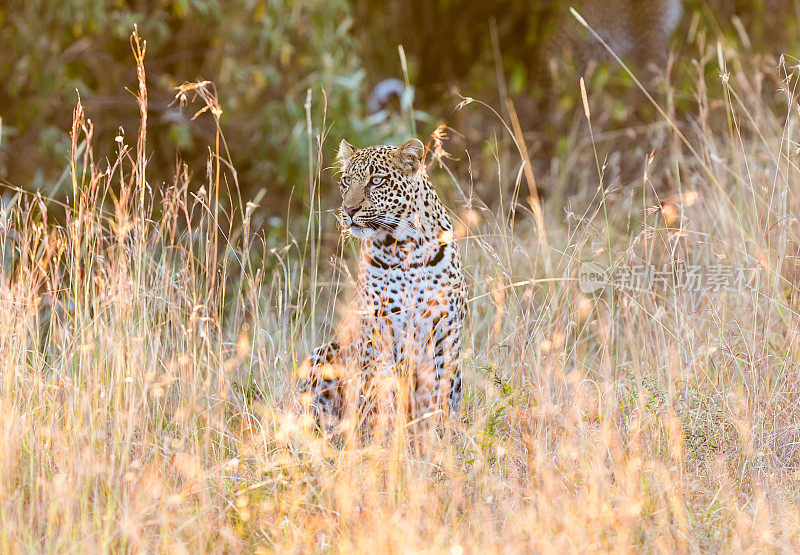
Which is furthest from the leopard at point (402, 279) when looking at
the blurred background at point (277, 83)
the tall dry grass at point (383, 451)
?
the blurred background at point (277, 83)

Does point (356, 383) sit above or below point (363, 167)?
below

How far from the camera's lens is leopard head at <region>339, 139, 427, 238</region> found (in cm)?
434

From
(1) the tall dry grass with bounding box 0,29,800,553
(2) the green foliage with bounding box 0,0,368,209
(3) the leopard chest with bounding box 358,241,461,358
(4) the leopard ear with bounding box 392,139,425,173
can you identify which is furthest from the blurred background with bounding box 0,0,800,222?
(1) the tall dry grass with bounding box 0,29,800,553

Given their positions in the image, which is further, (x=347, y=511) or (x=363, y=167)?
(x=363, y=167)

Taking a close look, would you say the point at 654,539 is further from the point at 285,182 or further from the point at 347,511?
the point at 285,182

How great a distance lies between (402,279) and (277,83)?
151 inches

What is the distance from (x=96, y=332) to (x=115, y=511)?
887mm

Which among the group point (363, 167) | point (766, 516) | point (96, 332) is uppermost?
point (363, 167)

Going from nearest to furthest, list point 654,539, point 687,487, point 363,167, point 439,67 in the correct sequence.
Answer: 1. point 654,539
2. point 687,487
3. point 363,167
4. point 439,67

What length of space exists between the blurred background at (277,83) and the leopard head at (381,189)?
1814 millimetres

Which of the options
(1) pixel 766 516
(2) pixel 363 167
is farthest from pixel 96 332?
(1) pixel 766 516

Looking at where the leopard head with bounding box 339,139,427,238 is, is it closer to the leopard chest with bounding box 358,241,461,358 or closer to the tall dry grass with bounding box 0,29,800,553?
the leopard chest with bounding box 358,241,461,358

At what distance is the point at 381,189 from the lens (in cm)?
440

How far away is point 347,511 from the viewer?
320 cm
